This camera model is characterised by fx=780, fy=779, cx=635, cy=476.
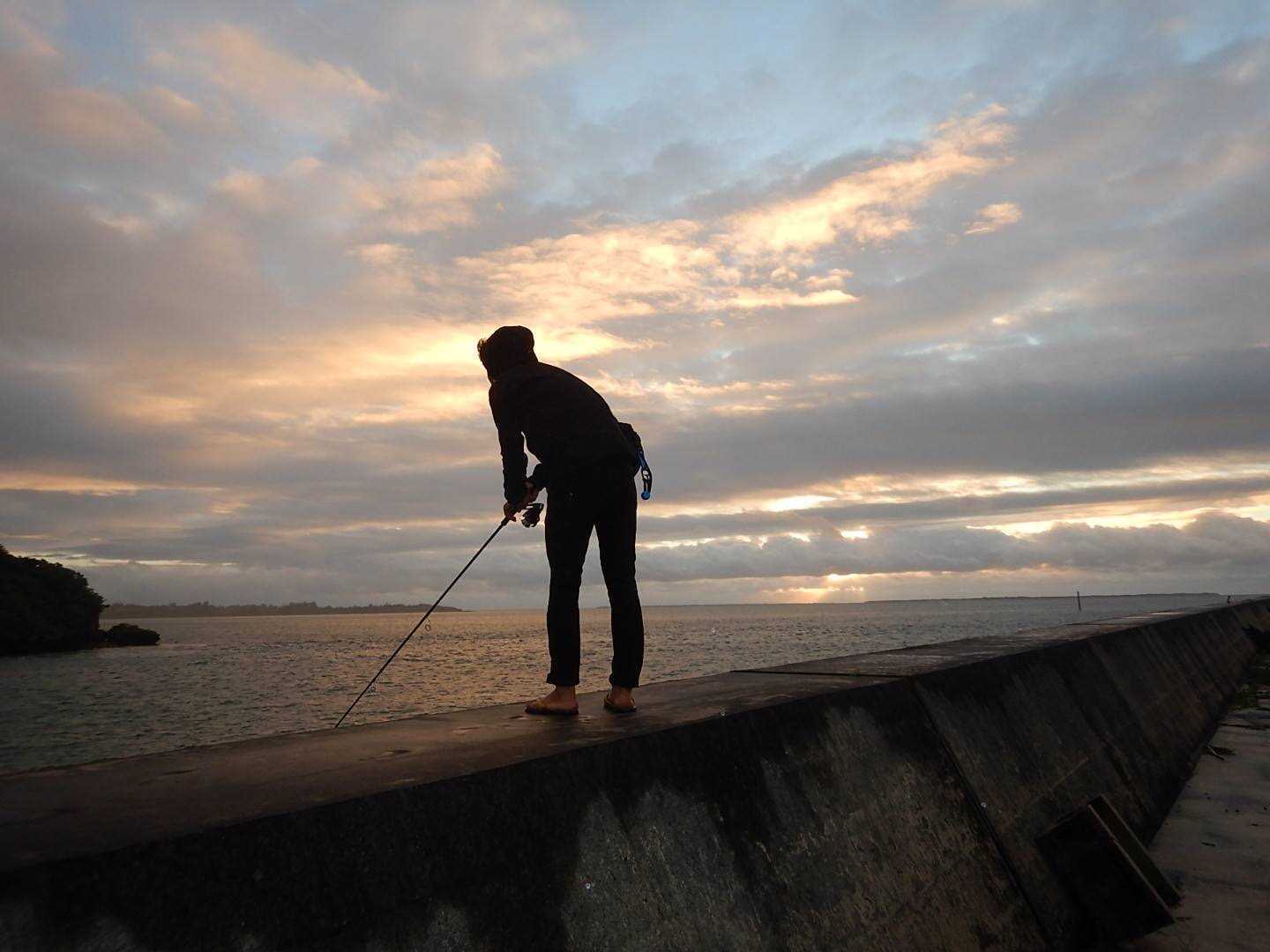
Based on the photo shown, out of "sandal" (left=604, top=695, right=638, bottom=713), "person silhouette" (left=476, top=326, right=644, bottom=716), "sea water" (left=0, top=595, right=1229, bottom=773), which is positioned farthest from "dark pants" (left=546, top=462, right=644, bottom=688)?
"sea water" (left=0, top=595, right=1229, bottom=773)

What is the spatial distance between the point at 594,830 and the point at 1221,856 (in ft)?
12.5

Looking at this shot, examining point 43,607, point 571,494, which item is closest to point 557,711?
point 571,494

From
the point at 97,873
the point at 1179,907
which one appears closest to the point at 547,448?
the point at 97,873

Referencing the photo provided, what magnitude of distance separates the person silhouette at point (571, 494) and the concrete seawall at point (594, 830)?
249mm

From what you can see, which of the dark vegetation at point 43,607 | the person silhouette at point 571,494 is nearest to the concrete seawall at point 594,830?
the person silhouette at point 571,494

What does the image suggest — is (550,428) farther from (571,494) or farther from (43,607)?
→ (43,607)

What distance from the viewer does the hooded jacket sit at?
3.52 meters

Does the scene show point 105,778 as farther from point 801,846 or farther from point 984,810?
point 984,810

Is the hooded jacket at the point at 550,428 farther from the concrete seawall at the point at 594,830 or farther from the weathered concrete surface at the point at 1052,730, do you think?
the weathered concrete surface at the point at 1052,730

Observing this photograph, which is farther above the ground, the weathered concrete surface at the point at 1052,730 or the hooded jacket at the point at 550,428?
the hooded jacket at the point at 550,428

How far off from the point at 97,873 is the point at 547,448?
7.95 ft

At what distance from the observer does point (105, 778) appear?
89.5 inches

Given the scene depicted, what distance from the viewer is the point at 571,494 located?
11.6 feet

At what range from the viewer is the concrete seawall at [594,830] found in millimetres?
1461
